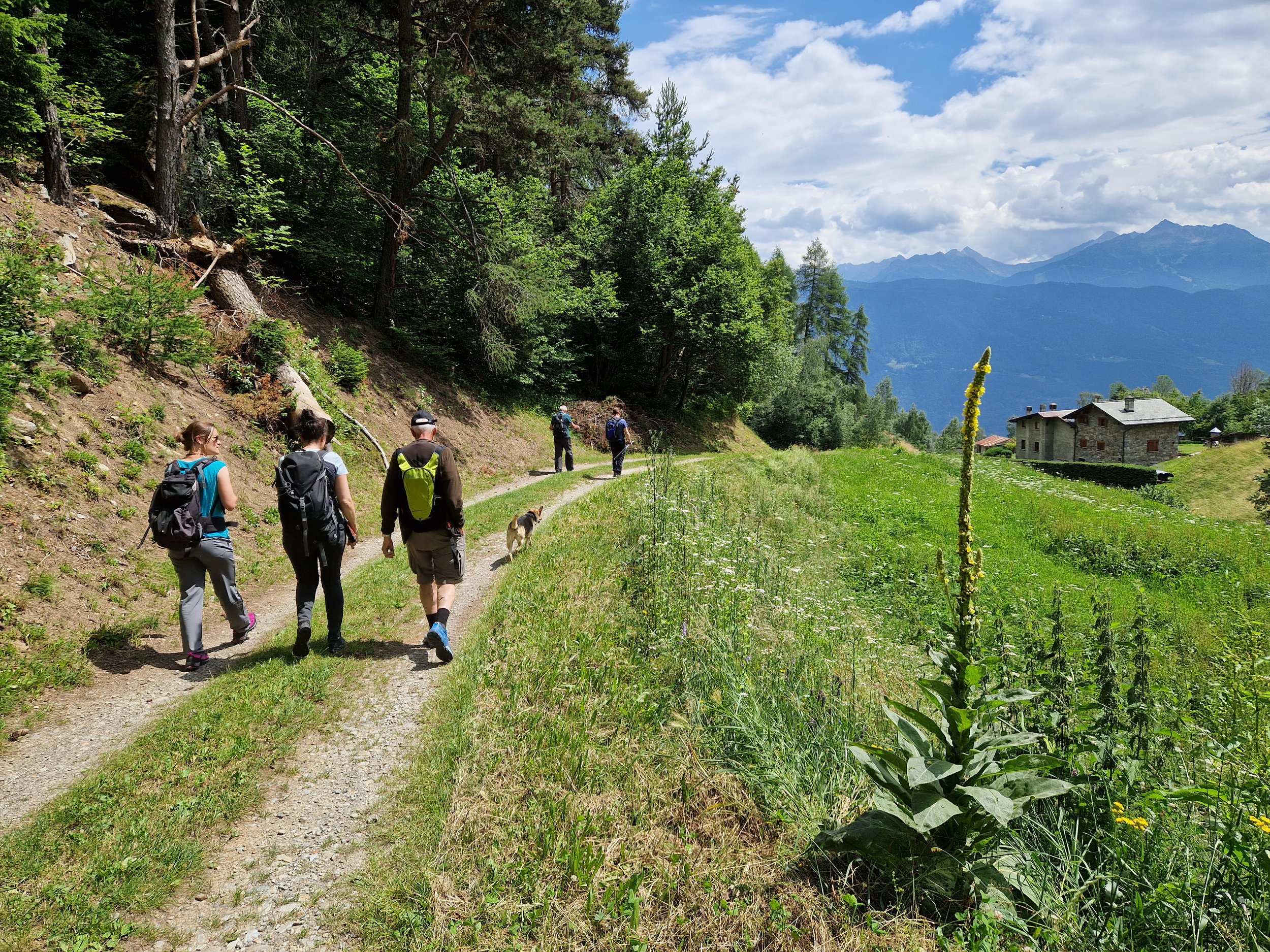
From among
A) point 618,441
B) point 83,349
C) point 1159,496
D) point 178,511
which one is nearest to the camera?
point 178,511

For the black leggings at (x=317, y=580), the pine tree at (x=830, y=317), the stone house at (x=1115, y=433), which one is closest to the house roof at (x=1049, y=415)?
the stone house at (x=1115, y=433)

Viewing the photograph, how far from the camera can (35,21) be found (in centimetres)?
983

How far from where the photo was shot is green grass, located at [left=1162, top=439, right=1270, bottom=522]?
4025 cm

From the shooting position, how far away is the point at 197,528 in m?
5.97

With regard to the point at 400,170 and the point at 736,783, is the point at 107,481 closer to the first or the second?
the point at 736,783

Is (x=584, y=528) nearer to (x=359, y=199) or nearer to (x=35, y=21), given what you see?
(x=35, y=21)

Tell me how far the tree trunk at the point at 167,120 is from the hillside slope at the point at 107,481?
125 centimetres

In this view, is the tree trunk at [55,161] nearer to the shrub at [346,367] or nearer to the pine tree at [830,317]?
the shrub at [346,367]

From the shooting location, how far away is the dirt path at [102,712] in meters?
4.17

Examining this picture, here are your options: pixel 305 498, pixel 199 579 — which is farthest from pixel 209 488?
pixel 305 498

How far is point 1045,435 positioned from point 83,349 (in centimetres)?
9357

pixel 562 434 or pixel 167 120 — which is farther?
pixel 562 434

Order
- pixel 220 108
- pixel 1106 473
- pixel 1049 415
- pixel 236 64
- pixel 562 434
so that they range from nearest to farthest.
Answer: pixel 236 64, pixel 220 108, pixel 562 434, pixel 1106 473, pixel 1049 415

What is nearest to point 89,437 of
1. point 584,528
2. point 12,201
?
point 12,201
